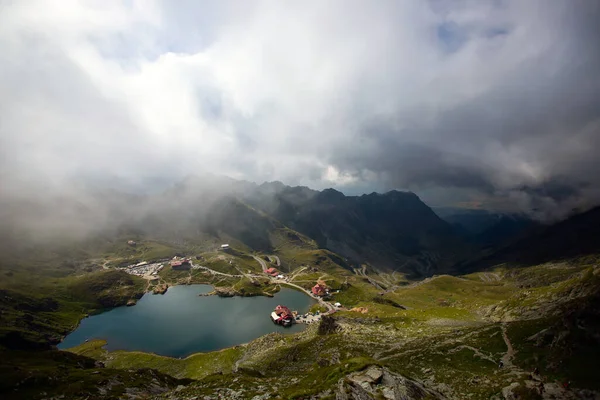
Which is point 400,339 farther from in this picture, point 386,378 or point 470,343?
point 386,378

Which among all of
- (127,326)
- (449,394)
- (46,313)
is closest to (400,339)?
(449,394)

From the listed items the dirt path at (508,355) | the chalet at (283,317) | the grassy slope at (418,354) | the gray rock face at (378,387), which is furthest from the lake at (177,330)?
the gray rock face at (378,387)

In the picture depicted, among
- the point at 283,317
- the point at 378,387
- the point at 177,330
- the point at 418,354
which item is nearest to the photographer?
the point at 378,387

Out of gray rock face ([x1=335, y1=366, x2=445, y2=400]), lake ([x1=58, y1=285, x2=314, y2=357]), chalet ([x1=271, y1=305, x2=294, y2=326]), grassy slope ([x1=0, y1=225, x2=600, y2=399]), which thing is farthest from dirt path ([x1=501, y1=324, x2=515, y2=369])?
chalet ([x1=271, y1=305, x2=294, y2=326])

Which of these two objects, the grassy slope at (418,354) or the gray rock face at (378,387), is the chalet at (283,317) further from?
the gray rock face at (378,387)

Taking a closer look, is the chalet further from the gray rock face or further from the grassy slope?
the gray rock face

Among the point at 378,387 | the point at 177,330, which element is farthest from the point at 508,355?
the point at 177,330

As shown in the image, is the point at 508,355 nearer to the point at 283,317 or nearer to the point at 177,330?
the point at 283,317

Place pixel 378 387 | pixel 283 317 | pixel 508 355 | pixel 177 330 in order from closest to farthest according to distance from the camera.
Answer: pixel 378 387 → pixel 508 355 → pixel 177 330 → pixel 283 317
